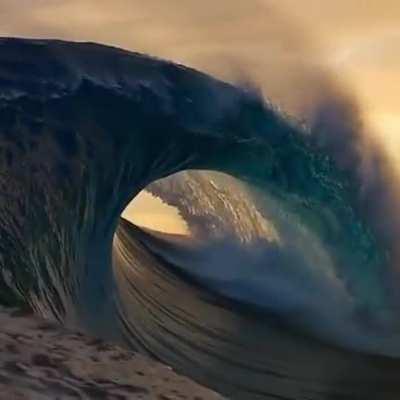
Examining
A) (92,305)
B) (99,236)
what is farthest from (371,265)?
(92,305)

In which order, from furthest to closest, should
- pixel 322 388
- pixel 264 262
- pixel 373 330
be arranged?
pixel 264 262 → pixel 373 330 → pixel 322 388

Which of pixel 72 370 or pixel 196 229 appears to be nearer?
pixel 72 370

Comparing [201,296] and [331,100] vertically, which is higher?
[331,100]

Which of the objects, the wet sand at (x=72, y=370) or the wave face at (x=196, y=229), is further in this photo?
A: the wave face at (x=196, y=229)

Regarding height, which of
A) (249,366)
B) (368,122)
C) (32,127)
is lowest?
A: (249,366)

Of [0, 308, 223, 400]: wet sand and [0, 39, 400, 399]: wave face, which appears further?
[0, 39, 400, 399]: wave face

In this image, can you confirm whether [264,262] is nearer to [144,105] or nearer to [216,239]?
[216,239]

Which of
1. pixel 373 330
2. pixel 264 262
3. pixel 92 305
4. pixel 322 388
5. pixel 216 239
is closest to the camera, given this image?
pixel 92 305

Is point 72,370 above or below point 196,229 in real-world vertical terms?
below
